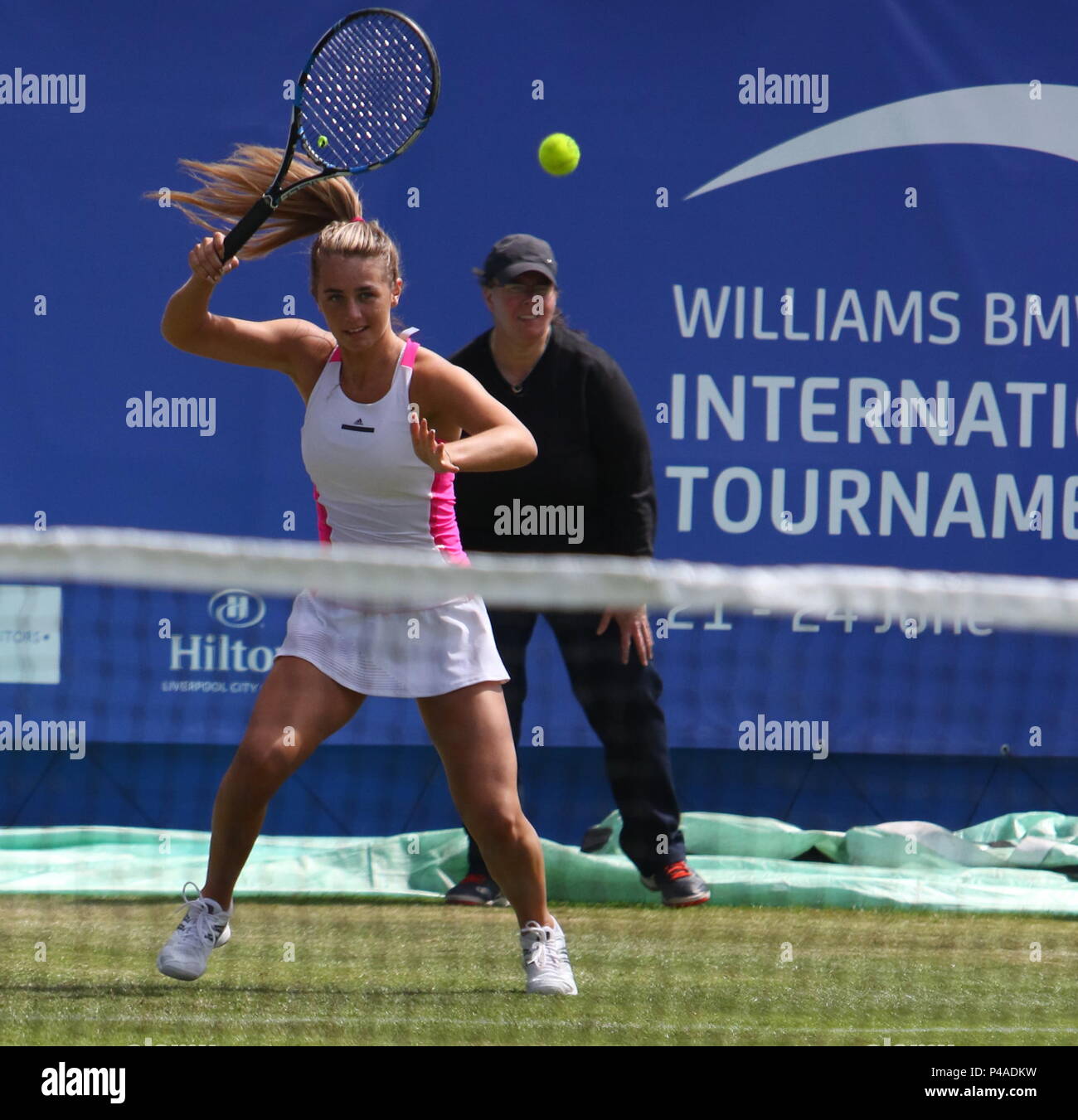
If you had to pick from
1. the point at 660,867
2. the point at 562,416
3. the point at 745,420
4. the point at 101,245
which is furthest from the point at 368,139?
the point at 660,867

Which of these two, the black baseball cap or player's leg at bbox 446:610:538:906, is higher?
the black baseball cap

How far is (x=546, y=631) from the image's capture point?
17.7 feet

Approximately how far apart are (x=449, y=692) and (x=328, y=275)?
0.91 m

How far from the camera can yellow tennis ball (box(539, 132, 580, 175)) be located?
5547mm

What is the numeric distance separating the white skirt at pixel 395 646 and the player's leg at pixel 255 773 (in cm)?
4

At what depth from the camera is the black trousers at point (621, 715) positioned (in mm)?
4805

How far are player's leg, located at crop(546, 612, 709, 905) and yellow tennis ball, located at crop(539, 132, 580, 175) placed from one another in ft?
5.39

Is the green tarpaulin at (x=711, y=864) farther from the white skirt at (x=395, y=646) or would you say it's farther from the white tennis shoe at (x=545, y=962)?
the white skirt at (x=395, y=646)
